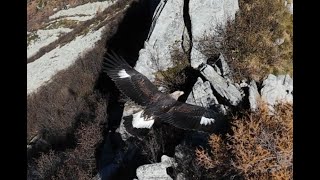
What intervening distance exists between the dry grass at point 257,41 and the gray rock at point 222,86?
2.99 feet

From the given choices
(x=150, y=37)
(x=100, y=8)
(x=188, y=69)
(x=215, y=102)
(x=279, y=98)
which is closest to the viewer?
(x=279, y=98)

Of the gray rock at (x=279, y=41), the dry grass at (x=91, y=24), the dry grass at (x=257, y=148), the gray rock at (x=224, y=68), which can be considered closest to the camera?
the dry grass at (x=257, y=148)

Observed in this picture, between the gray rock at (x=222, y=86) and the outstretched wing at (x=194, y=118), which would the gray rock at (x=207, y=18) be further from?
the outstretched wing at (x=194, y=118)

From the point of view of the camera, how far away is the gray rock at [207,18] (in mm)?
25594

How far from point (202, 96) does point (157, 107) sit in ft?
15.9

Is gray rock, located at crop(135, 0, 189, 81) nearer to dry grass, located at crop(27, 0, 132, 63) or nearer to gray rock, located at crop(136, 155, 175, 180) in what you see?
gray rock, located at crop(136, 155, 175, 180)

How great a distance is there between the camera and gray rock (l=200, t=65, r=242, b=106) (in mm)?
20406

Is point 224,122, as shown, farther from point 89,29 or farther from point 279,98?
point 89,29

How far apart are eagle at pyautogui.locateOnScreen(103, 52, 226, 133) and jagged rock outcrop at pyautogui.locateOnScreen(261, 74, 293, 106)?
2.06m

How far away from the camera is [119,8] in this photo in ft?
167

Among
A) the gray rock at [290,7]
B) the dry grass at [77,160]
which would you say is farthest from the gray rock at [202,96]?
the dry grass at [77,160]
